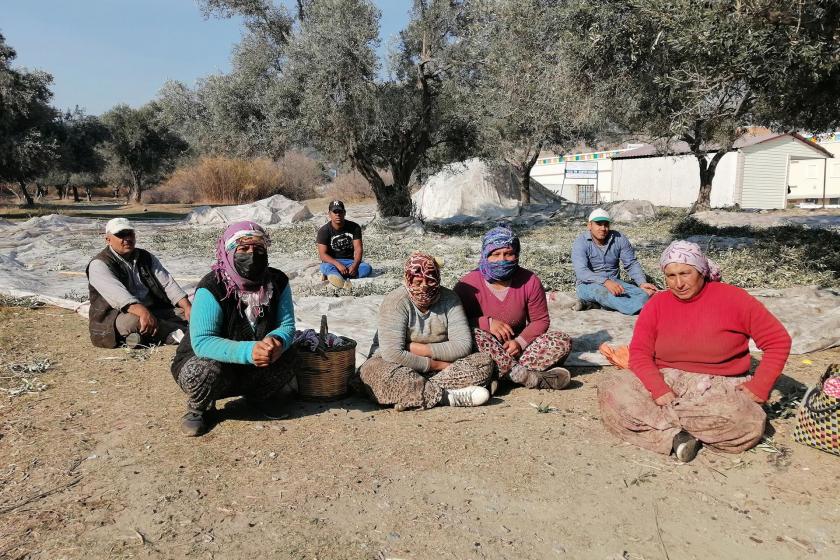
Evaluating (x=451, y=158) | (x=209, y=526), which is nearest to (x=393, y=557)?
(x=209, y=526)

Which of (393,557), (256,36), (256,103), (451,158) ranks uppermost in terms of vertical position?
(256,36)

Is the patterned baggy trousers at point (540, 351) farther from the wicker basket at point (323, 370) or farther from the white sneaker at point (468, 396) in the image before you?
the wicker basket at point (323, 370)

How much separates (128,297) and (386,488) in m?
3.33

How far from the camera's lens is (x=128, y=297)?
521 centimetres

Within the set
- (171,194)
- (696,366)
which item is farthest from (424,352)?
(171,194)

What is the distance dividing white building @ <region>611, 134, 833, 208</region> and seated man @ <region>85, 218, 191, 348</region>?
86.8 ft

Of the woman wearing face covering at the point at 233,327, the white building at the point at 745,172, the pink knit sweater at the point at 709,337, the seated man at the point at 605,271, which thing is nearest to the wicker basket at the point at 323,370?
the woman wearing face covering at the point at 233,327

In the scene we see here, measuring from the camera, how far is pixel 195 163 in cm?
3841

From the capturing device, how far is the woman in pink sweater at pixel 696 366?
3.15 meters

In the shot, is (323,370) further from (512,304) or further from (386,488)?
(512,304)

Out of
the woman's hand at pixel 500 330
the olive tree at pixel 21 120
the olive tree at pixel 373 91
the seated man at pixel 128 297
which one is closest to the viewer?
the woman's hand at pixel 500 330

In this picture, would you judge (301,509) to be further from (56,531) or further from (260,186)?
(260,186)

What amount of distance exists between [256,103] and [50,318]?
34.4 ft

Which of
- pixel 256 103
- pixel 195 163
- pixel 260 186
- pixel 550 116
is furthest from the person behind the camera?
pixel 195 163
